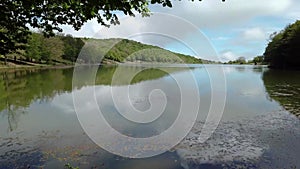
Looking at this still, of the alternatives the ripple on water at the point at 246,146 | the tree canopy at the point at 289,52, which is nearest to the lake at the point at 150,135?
the ripple on water at the point at 246,146

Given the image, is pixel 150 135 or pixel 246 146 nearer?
pixel 246 146

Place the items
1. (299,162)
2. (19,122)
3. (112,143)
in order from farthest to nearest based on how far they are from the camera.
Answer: (19,122) < (112,143) < (299,162)

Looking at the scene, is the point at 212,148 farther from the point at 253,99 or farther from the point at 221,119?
the point at 253,99

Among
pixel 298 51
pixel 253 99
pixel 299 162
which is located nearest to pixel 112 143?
pixel 299 162

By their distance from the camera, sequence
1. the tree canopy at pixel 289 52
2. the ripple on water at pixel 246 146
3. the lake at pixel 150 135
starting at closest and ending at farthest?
the ripple on water at pixel 246 146
the lake at pixel 150 135
the tree canopy at pixel 289 52

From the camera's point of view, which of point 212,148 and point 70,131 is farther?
point 70,131

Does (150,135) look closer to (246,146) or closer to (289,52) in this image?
(246,146)

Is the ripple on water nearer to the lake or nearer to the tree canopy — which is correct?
the lake

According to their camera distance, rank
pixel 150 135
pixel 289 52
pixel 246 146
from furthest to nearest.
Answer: pixel 289 52, pixel 150 135, pixel 246 146

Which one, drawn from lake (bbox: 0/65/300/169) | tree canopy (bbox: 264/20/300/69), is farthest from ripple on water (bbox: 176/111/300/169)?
tree canopy (bbox: 264/20/300/69)

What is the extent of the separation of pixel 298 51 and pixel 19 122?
7378cm

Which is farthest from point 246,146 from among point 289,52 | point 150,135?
point 289,52

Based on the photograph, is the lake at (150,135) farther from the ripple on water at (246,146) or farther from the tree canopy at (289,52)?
the tree canopy at (289,52)

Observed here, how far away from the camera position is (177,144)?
38.0ft
